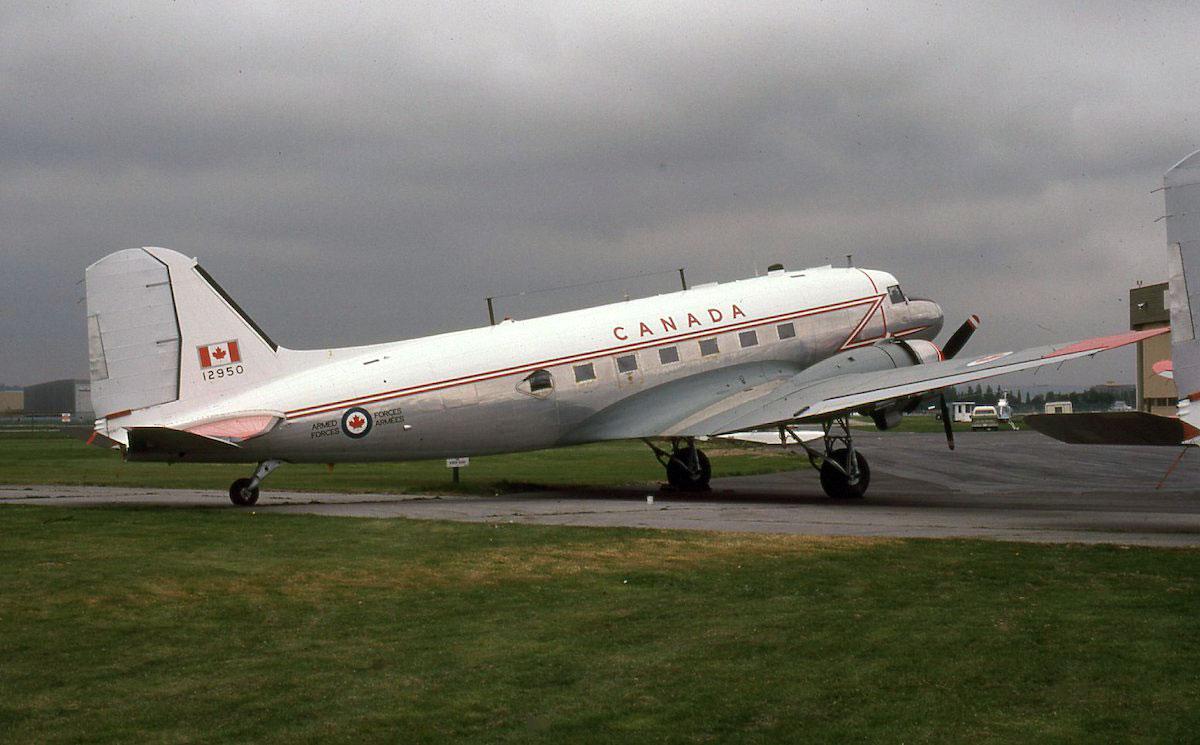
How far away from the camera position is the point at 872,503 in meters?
22.6

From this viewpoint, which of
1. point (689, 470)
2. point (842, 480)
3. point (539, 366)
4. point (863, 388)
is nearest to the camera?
point (863, 388)

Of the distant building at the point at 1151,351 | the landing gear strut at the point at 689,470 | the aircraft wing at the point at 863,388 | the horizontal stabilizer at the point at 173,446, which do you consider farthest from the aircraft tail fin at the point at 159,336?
the distant building at the point at 1151,351

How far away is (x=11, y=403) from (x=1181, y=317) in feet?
676

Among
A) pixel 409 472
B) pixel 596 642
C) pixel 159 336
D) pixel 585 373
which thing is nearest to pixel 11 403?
pixel 409 472

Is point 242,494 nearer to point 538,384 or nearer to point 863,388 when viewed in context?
point 538,384

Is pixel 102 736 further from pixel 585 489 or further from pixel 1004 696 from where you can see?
pixel 585 489

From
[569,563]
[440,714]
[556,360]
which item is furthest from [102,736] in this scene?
[556,360]

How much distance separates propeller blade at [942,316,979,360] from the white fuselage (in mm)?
1068

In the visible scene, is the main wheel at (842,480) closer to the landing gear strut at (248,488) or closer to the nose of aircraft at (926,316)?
the nose of aircraft at (926,316)

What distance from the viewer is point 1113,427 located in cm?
1653

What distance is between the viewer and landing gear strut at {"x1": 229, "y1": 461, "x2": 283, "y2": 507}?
2086 cm

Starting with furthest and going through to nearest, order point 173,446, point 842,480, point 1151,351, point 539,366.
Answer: point 1151,351 → point 842,480 → point 539,366 → point 173,446

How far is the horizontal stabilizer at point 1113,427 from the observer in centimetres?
1608

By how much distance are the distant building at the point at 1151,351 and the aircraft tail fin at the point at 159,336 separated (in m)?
49.7
